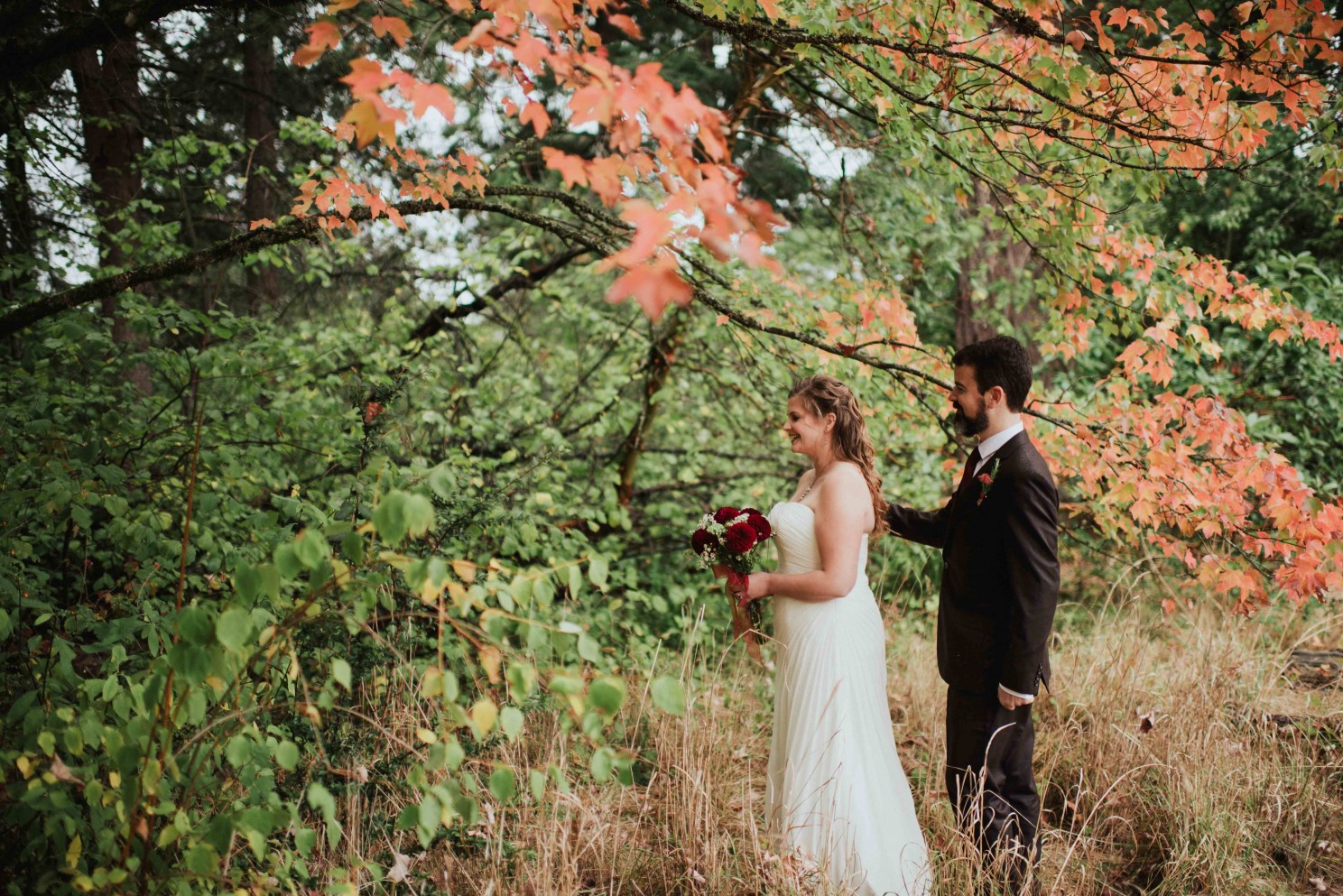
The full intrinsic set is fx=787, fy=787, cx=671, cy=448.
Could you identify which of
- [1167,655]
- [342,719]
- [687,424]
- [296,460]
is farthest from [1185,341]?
[296,460]

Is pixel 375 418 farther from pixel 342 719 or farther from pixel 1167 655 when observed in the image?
pixel 1167 655

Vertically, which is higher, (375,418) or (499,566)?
(375,418)

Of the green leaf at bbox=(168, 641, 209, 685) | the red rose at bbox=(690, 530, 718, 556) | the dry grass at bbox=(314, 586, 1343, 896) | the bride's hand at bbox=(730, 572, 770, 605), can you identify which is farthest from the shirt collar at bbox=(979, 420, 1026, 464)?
the green leaf at bbox=(168, 641, 209, 685)

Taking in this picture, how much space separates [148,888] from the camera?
1.83 meters

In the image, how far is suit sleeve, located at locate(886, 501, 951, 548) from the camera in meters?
3.26

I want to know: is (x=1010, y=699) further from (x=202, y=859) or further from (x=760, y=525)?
(x=202, y=859)

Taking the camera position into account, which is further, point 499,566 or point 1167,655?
point 1167,655

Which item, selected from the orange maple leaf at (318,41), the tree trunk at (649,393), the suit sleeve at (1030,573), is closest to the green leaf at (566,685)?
the orange maple leaf at (318,41)

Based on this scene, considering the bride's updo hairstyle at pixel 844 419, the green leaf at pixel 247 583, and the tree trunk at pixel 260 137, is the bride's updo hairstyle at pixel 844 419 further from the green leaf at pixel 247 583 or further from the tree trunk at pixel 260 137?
the tree trunk at pixel 260 137

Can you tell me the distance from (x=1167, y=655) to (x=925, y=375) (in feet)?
10.3

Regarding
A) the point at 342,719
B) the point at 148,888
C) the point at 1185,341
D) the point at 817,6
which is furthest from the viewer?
the point at 1185,341

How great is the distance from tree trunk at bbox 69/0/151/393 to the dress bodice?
3.79 meters

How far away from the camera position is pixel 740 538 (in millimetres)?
2906

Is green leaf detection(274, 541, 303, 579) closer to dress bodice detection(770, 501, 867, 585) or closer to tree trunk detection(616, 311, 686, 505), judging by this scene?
dress bodice detection(770, 501, 867, 585)
